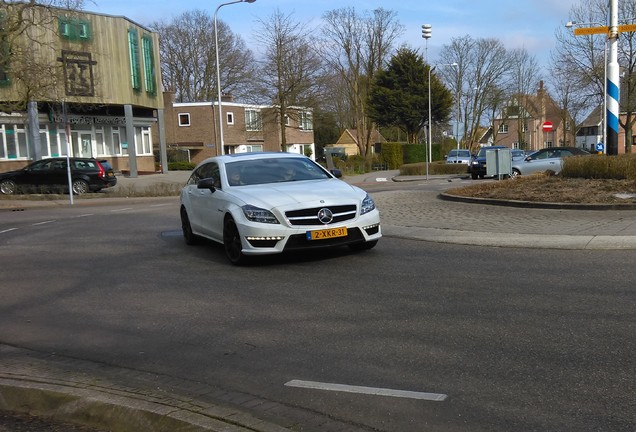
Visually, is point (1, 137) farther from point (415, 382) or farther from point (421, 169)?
point (415, 382)

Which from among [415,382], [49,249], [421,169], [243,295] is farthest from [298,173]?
[421,169]

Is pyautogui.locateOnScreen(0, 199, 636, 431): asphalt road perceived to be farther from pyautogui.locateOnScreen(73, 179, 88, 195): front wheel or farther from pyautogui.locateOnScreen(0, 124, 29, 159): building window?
pyautogui.locateOnScreen(0, 124, 29, 159): building window

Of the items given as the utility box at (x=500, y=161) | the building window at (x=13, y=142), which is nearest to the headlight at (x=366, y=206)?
the utility box at (x=500, y=161)

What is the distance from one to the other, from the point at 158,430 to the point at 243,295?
3226 mm

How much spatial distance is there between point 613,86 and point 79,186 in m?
21.3

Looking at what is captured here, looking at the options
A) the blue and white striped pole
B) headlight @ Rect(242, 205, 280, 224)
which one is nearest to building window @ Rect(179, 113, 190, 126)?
the blue and white striped pole

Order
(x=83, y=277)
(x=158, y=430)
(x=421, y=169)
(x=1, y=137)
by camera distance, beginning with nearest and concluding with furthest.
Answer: (x=158, y=430) < (x=83, y=277) < (x=1, y=137) < (x=421, y=169)

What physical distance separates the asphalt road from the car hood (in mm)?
899

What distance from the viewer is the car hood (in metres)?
7.89

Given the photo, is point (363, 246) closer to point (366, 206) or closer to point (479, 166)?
point (366, 206)

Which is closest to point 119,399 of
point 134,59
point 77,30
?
point 77,30

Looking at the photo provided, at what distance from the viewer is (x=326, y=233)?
7.80 meters

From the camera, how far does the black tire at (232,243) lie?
818cm

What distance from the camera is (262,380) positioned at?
4227 millimetres
